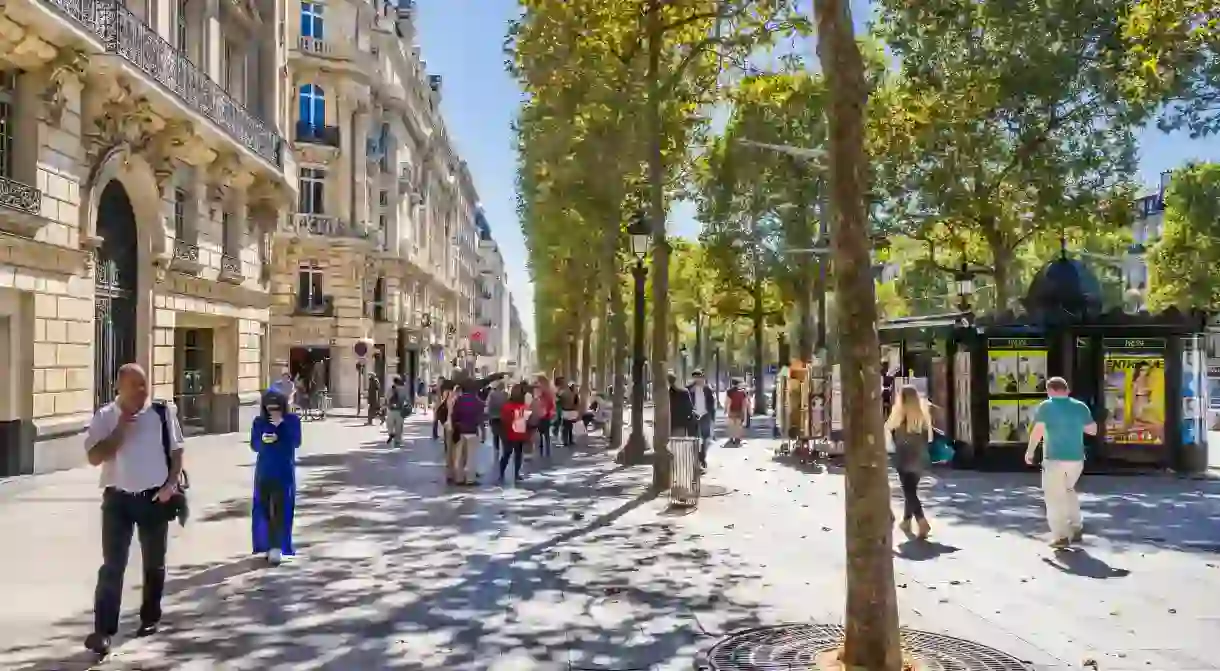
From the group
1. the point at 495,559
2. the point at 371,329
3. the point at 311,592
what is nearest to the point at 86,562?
the point at 311,592

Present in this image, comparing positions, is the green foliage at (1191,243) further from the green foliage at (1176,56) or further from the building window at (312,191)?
the building window at (312,191)

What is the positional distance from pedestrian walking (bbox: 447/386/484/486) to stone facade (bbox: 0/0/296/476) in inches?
239

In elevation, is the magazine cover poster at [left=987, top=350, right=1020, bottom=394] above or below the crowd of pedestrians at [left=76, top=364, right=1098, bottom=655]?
above

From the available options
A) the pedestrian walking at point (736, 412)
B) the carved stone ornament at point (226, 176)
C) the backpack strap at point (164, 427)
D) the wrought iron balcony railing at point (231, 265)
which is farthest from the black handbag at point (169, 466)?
the wrought iron balcony railing at point (231, 265)

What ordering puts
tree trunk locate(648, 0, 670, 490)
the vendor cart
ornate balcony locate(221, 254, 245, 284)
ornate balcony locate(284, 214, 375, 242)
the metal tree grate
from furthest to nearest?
ornate balcony locate(284, 214, 375, 242)
ornate balcony locate(221, 254, 245, 284)
the vendor cart
tree trunk locate(648, 0, 670, 490)
the metal tree grate

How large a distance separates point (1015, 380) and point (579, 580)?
11577mm

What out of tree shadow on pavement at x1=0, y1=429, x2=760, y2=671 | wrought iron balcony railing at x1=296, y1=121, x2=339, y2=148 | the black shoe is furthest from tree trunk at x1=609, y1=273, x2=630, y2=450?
wrought iron balcony railing at x1=296, y1=121, x2=339, y2=148

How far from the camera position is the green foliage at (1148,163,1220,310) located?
42.5 m

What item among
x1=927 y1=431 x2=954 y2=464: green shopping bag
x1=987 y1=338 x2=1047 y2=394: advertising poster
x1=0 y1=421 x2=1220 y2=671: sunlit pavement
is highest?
x1=987 y1=338 x2=1047 y2=394: advertising poster

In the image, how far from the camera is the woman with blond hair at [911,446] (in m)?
10.7

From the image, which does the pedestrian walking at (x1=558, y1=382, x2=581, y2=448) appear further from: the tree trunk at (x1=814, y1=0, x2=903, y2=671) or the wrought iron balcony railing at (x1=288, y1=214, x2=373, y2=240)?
→ the wrought iron balcony railing at (x1=288, y1=214, x2=373, y2=240)

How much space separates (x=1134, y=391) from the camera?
688 inches

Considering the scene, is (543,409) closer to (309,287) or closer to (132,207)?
(132,207)

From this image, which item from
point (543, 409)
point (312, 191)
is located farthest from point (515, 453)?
point (312, 191)
